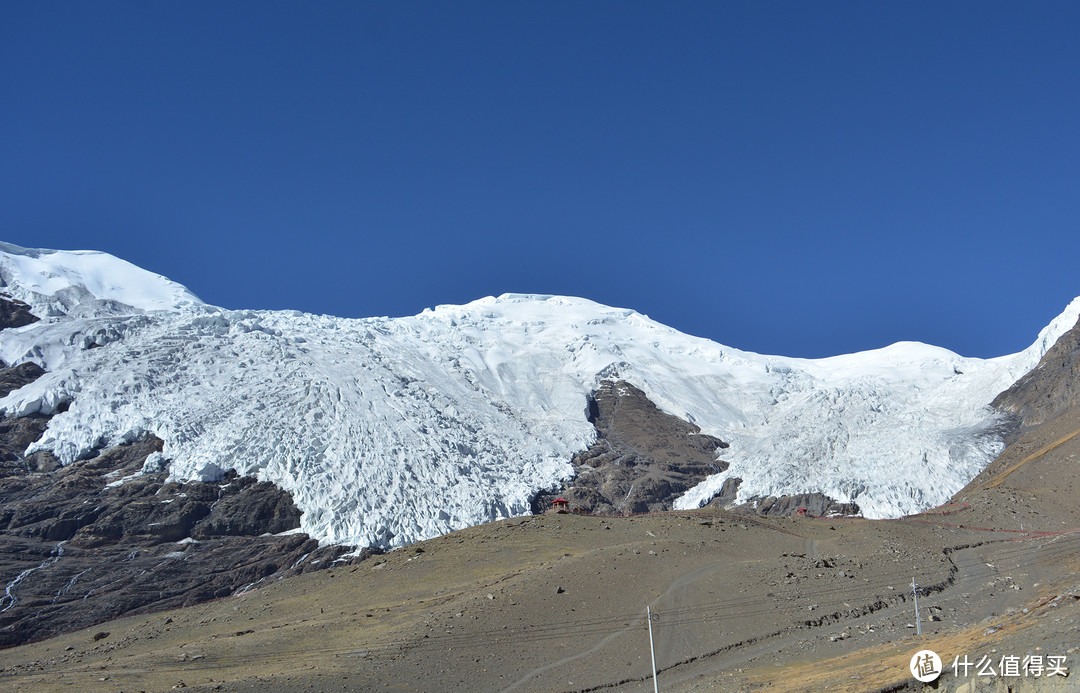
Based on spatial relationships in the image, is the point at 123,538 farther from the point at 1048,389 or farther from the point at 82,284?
the point at 1048,389

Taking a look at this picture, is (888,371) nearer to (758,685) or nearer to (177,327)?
(177,327)

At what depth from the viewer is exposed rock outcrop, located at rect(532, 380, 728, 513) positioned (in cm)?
8838

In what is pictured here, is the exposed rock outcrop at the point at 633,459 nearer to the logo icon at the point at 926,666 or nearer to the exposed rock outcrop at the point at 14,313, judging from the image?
the logo icon at the point at 926,666

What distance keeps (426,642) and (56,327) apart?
71.6 metres

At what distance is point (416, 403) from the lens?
93625 millimetres

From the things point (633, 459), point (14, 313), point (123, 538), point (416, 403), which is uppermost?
point (14, 313)

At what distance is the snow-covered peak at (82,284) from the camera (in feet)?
330

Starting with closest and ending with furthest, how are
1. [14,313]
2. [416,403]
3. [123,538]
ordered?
[123,538], [416,403], [14,313]

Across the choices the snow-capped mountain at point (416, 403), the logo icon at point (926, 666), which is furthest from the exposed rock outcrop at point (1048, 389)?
the logo icon at point (926, 666)

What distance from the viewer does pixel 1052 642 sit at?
24266 mm

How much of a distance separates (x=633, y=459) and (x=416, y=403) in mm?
24040

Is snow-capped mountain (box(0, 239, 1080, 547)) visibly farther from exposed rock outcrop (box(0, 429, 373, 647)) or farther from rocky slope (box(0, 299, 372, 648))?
exposed rock outcrop (box(0, 429, 373, 647))

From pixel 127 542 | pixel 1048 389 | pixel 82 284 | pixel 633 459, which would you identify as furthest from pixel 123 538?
pixel 1048 389

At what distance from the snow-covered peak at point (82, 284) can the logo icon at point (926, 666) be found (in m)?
95.5
